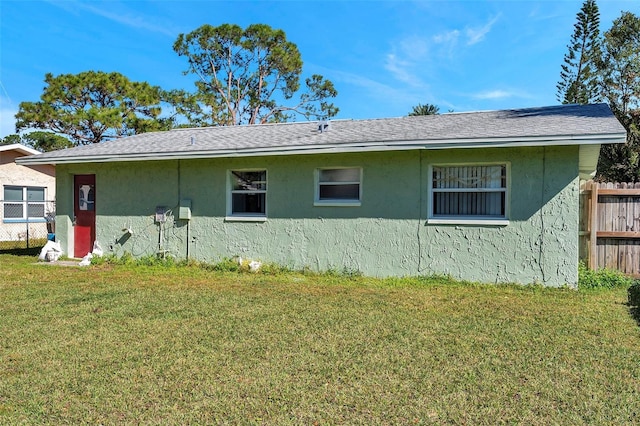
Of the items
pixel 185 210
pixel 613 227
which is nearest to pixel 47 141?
pixel 185 210

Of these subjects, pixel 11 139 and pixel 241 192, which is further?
pixel 11 139

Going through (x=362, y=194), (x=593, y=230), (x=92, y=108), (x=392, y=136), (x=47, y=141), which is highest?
(x=47, y=141)

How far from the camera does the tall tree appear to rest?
2003 centimetres

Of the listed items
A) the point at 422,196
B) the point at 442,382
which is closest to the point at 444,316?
the point at 442,382

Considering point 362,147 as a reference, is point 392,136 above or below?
above

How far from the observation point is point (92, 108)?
22.4 metres

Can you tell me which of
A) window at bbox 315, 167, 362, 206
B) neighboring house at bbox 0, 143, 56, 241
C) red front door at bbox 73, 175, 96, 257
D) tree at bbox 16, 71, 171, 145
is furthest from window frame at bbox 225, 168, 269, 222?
tree at bbox 16, 71, 171, 145

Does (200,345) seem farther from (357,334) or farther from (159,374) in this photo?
(357,334)

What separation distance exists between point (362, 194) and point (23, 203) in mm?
15341

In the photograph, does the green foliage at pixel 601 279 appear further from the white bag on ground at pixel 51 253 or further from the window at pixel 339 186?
the white bag on ground at pixel 51 253

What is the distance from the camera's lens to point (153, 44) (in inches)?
966

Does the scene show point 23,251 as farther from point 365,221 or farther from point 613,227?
point 613,227

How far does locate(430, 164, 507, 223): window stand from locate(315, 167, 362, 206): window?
158 centimetres

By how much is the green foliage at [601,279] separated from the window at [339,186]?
177 inches
